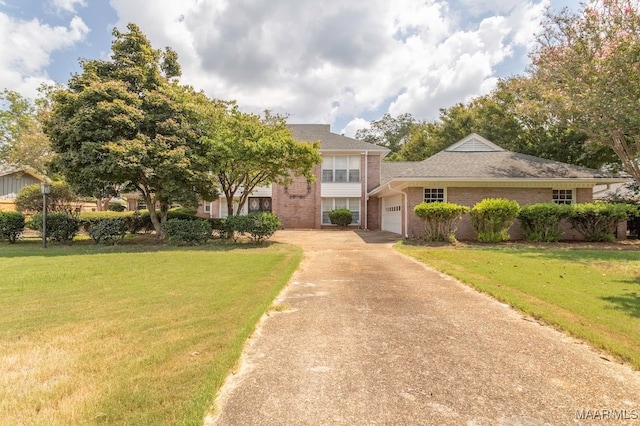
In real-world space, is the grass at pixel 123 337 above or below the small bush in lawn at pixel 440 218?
below

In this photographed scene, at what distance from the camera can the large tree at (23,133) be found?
28500mm

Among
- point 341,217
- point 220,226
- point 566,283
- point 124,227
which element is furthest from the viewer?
point 341,217

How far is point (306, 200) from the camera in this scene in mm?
23766

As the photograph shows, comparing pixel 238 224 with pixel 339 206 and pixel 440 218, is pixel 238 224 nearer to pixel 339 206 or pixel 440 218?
pixel 440 218

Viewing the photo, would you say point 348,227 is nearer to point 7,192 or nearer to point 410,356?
point 410,356

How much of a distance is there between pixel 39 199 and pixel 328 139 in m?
18.0

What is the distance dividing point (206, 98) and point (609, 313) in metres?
15.3

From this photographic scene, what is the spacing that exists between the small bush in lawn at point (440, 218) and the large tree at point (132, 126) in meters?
8.82

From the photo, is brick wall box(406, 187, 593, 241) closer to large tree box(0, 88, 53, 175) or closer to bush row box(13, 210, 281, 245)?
bush row box(13, 210, 281, 245)

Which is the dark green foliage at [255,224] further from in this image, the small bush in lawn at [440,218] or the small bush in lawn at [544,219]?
the small bush in lawn at [544,219]

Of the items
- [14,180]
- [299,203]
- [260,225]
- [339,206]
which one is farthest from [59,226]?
[14,180]

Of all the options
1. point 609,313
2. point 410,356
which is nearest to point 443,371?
point 410,356

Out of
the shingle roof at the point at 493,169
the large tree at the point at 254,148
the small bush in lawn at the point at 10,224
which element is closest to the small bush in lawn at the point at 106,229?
the small bush in lawn at the point at 10,224

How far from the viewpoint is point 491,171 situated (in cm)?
1559
